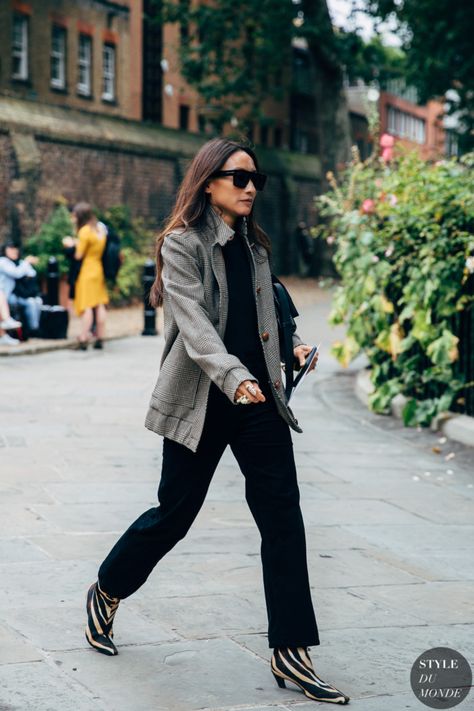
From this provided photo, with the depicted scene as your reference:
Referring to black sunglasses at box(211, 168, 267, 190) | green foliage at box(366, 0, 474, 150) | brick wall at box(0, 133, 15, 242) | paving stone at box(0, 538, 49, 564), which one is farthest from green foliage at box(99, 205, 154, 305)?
black sunglasses at box(211, 168, 267, 190)

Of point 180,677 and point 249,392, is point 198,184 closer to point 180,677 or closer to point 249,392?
point 249,392

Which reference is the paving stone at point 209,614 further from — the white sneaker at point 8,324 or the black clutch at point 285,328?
the white sneaker at point 8,324

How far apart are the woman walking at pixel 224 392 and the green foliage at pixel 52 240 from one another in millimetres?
17473

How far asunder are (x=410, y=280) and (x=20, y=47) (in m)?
22.5

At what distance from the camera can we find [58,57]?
32281mm

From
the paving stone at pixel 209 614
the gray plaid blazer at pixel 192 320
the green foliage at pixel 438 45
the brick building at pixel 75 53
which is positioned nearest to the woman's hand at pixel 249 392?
the gray plaid blazer at pixel 192 320

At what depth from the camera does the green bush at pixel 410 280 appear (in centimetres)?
934

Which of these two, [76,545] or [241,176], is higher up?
[241,176]

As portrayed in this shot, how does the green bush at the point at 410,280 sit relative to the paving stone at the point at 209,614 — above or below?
above

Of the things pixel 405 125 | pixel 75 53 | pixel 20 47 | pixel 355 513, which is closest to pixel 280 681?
pixel 355 513

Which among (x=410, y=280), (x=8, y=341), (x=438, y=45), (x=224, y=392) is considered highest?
(x=438, y=45)

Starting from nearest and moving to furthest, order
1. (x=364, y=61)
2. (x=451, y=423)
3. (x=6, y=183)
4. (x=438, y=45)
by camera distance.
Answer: (x=451, y=423), (x=6, y=183), (x=438, y=45), (x=364, y=61)

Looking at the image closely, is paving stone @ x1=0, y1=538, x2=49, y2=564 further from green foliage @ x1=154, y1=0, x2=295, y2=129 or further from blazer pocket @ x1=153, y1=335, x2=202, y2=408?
green foliage @ x1=154, y1=0, x2=295, y2=129

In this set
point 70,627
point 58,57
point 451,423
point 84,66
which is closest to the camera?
point 70,627
